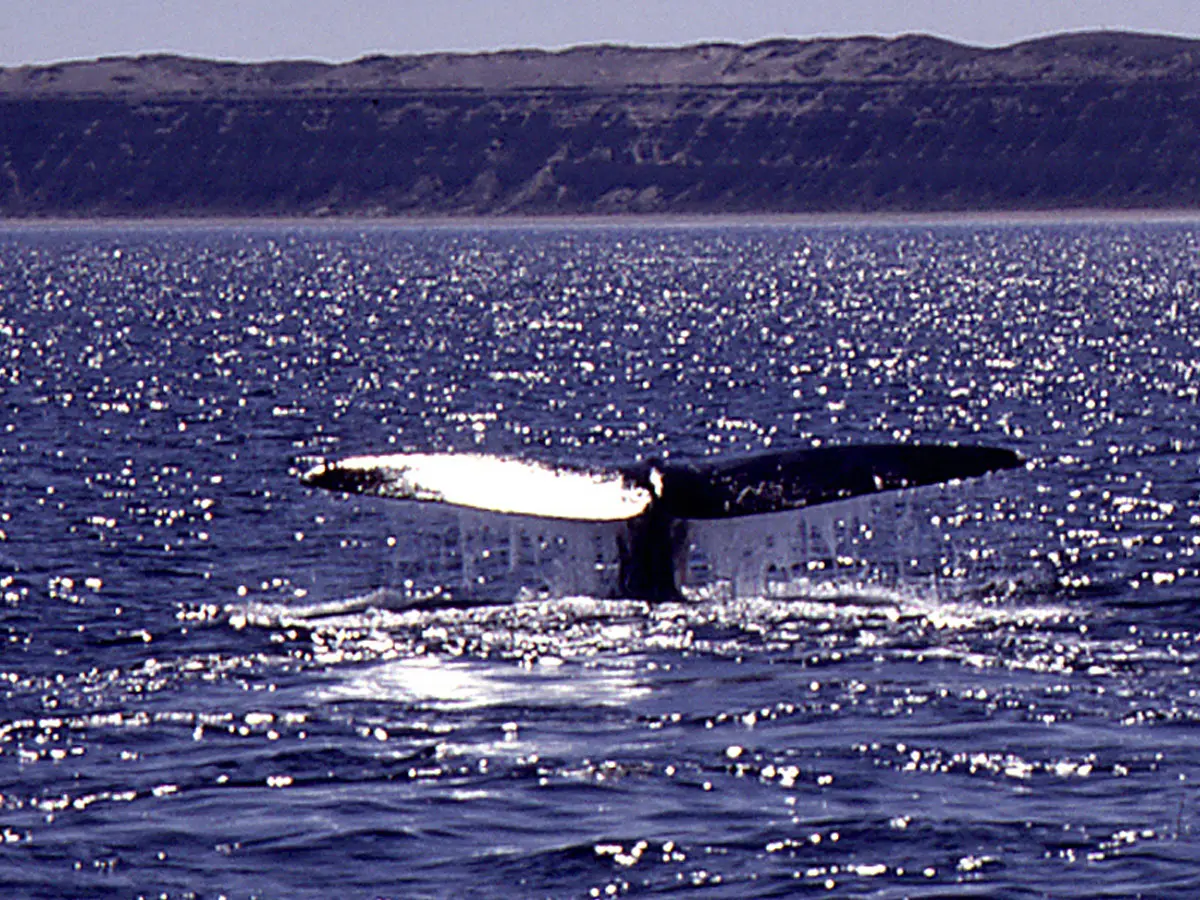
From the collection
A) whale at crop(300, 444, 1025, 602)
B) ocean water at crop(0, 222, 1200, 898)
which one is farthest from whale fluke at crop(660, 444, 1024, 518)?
ocean water at crop(0, 222, 1200, 898)

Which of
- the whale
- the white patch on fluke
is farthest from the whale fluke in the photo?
the white patch on fluke

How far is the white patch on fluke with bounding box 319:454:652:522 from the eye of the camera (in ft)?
73.8

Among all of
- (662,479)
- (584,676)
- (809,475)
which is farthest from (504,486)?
(809,475)

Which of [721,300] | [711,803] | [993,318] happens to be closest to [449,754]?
[711,803]

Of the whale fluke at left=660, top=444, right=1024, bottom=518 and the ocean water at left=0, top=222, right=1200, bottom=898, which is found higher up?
the whale fluke at left=660, top=444, right=1024, bottom=518

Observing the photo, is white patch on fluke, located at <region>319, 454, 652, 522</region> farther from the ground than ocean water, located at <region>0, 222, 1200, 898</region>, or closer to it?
farther from the ground

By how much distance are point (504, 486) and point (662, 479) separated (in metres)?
1.69

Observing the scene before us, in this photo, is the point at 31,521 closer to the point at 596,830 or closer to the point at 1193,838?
the point at 596,830

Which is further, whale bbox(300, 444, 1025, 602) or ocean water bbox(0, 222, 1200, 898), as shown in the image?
whale bbox(300, 444, 1025, 602)

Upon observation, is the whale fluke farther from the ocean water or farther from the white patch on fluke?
the white patch on fluke

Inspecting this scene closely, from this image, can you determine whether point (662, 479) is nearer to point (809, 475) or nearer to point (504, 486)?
point (809, 475)

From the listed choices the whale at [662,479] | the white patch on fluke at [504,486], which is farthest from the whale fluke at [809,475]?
the white patch on fluke at [504,486]

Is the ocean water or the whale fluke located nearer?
the ocean water

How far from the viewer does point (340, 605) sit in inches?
1128
